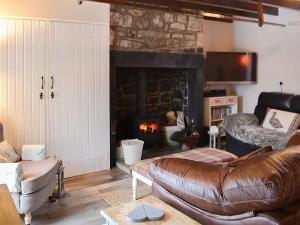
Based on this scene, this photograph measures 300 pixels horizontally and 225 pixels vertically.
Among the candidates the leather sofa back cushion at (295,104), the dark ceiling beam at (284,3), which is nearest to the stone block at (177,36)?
the dark ceiling beam at (284,3)

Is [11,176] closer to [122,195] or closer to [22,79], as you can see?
[122,195]

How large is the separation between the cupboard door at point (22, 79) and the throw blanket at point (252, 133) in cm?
282

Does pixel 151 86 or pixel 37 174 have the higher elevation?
pixel 151 86

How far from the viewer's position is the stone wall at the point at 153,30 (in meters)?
4.68

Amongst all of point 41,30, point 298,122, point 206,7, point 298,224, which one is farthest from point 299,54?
point 298,224

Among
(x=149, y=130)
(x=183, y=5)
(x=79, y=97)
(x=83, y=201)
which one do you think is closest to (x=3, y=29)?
(x=79, y=97)

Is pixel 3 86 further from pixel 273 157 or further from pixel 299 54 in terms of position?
pixel 299 54

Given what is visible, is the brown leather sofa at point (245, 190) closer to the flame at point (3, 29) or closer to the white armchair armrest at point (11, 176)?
the white armchair armrest at point (11, 176)

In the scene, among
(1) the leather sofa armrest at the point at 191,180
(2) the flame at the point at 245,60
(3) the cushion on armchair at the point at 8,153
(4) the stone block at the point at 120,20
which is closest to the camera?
(1) the leather sofa armrest at the point at 191,180

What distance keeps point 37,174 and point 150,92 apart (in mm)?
3019

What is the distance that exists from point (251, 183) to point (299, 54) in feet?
14.9

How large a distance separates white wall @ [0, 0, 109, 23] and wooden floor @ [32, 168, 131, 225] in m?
2.10

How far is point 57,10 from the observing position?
158 inches

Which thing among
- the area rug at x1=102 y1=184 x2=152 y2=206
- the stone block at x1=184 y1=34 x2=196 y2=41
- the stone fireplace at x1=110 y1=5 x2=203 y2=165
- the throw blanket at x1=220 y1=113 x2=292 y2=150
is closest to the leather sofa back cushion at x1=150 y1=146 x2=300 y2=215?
the area rug at x1=102 y1=184 x2=152 y2=206
